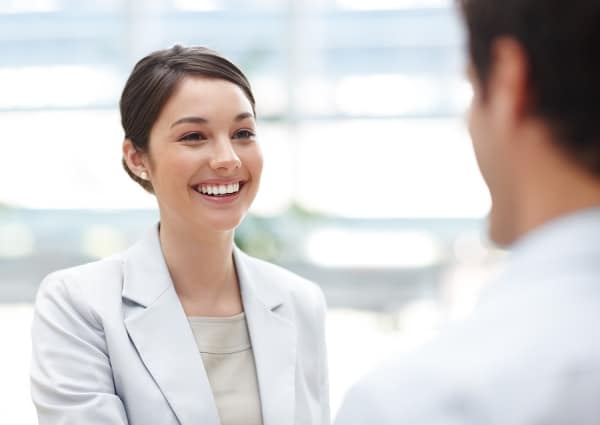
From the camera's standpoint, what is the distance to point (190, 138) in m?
1.65

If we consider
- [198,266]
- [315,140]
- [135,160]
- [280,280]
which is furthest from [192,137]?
[315,140]

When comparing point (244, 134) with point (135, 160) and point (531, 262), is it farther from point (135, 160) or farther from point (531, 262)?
point (531, 262)

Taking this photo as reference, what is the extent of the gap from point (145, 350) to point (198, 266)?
0.70ft

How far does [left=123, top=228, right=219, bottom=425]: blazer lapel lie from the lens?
1557 mm

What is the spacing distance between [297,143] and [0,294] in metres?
2.28

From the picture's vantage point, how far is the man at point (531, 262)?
0.59m

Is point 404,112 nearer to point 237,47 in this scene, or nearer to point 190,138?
point 237,47

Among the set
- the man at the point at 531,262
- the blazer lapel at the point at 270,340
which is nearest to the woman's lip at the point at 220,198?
the blazer lapel at the point at 270,340

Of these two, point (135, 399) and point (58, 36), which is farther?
point (58, 36)

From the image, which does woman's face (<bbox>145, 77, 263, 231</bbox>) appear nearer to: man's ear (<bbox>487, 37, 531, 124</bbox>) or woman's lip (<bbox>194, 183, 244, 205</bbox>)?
woman's lip (<bbox>194, 183, 244, 205</bbox>)

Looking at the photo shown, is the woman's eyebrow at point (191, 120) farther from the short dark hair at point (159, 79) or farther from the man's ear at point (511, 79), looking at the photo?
the man's ear at point (511, 79)

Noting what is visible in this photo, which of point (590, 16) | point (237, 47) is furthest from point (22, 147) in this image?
point (590, 16)

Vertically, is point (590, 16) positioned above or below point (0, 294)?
above

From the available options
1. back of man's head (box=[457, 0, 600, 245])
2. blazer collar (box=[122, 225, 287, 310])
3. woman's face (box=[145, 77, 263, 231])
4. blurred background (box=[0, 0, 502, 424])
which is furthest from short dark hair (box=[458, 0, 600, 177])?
blurred background (box=[0, 0, 502, 424])
